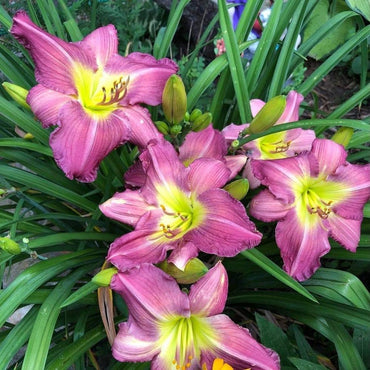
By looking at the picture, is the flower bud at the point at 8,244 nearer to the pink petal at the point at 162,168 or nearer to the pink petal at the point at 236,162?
the pink petal at the point at 162,168

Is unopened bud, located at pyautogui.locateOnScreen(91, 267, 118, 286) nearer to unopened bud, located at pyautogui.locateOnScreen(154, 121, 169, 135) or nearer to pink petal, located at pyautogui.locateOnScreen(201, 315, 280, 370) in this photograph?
pink petal, located at pyautogui.locateOnScreen(201, 315, 280, 370)

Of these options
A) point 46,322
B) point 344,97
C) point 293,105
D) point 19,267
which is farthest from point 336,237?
point 344,97

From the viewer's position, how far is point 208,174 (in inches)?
31.8

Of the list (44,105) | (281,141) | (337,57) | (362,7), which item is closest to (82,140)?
(44,105)

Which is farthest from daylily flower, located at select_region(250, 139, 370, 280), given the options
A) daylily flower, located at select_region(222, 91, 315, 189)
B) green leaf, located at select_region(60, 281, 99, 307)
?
green leaf, located at select_region(60, 281, 99, 307)

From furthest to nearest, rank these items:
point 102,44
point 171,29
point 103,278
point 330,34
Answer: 1. point 330,34
2. point 171,29
3. point 102,44
4. point 103,278

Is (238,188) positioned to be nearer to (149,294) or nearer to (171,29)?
(149,294)

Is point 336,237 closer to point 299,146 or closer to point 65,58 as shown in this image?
point 299,146

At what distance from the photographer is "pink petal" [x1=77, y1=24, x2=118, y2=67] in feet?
3.12

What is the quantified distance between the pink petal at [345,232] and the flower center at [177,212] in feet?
0.89

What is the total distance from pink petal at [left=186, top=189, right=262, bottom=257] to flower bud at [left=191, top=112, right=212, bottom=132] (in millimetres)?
201

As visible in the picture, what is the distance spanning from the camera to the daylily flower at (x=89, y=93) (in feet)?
2.59

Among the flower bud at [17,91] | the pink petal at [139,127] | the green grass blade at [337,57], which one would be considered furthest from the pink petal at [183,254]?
the green grass blade at [337,57]

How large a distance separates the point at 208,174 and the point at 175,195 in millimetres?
72
